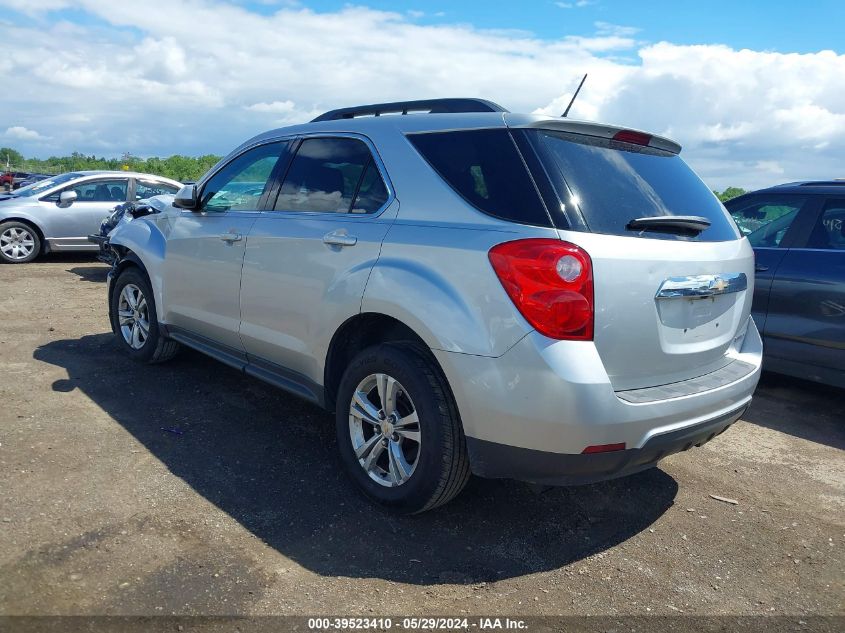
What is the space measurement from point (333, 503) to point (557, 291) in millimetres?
1626

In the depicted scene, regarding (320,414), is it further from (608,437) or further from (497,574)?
(608,437)

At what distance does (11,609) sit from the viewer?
2.56 metres

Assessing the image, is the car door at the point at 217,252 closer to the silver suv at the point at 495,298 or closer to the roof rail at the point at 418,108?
the silver suv at the point at 495,298

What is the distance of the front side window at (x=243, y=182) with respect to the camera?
4.41m

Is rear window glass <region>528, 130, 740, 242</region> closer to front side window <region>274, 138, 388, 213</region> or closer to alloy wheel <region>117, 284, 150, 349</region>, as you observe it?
A: front side window <region>274, 138, 388, 213</region>

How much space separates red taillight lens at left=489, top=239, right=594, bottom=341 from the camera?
2744 millimetres

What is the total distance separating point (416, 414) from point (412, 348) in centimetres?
30

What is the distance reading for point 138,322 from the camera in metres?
5.65

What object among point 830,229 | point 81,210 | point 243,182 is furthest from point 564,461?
point 81,210

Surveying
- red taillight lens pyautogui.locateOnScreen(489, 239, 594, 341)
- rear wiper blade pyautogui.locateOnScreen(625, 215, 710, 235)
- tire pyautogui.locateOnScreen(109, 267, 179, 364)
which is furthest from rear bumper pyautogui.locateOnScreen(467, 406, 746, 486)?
tire pyautogui.locateOnScreen(109, 267, 179, 364)

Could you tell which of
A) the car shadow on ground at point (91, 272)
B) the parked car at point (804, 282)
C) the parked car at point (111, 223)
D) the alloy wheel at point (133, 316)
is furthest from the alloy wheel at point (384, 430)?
the car shadow on ground at point (91, 272)

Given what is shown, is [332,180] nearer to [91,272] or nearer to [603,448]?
[603,448]

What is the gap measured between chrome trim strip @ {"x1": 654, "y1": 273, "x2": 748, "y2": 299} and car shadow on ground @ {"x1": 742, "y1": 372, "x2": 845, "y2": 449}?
1.80m

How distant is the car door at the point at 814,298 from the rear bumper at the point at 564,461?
267cm
